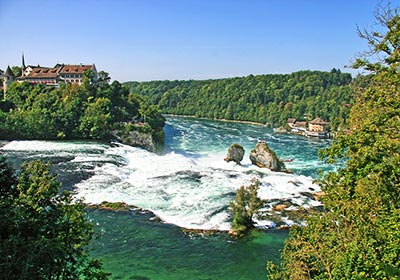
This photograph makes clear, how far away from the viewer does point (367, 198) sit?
1004cm

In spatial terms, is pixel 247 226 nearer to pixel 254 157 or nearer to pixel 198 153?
pixel 254 157

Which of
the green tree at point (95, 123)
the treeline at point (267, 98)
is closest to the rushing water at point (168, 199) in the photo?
the green tree at point (95, 123)

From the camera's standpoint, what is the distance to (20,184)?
10.2 metres

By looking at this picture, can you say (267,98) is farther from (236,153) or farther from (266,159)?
(266,159)

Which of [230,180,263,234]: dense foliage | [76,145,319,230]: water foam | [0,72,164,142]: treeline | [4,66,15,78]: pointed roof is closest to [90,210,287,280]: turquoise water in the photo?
[230,180,263,234]: dense foliage

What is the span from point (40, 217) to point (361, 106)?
9832mm

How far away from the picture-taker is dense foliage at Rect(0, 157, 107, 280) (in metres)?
7.59

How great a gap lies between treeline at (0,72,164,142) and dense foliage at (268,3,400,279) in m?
38.3

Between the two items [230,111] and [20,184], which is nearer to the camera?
[20,184]

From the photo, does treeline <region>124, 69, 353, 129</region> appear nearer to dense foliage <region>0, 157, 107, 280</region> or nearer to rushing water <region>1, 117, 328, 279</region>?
rushing water <region>1, 117, 328, 279</region>

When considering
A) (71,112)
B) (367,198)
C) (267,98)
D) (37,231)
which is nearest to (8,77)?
(71,112)

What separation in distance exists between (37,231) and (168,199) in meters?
16.6

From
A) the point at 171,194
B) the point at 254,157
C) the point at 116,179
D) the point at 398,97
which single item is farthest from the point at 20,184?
the point at 254,157

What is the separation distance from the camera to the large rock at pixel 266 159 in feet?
121
